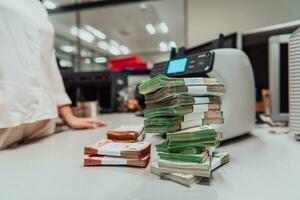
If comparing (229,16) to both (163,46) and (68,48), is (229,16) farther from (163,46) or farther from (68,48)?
(68,48)

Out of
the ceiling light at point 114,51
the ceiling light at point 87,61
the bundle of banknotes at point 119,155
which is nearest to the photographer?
the bundle of banknotes at point 119,155

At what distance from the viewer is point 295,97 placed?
2.50ft

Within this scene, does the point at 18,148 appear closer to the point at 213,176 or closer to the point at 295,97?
the point at 213,176

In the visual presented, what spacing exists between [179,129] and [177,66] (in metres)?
0.31

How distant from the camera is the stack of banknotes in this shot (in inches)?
16.1

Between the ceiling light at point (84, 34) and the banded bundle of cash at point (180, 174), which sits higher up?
the ceiling light at point (84, 34)

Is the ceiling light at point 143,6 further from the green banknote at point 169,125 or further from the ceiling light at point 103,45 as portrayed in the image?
the green banknote at point 169,125

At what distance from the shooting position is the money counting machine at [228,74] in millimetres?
637

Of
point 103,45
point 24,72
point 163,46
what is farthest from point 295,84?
point 103,45

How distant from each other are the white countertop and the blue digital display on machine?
0.24 metres

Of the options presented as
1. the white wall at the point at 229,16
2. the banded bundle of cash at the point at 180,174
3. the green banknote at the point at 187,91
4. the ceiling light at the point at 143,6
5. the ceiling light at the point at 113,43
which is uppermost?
the ceiling light at the point at 113,43

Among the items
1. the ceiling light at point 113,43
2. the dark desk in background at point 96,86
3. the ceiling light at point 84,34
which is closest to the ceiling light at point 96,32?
the ceiling light at point 84,34

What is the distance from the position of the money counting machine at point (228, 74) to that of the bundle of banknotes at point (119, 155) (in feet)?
0.72

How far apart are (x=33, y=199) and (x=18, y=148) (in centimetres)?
42
